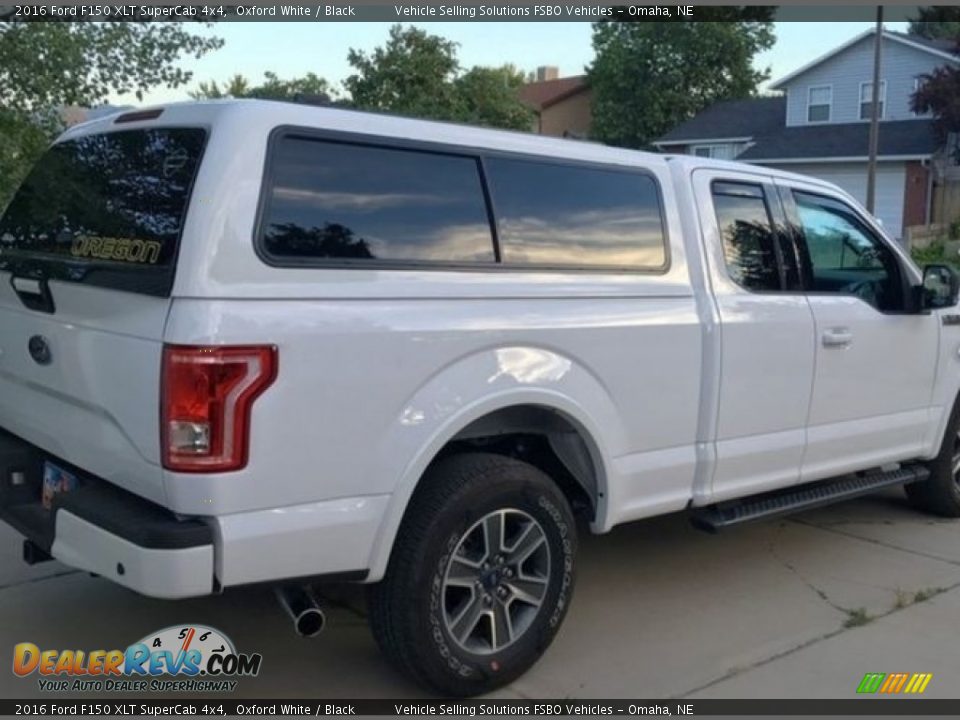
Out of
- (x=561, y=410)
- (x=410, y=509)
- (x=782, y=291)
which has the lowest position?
(x=410, y=509)

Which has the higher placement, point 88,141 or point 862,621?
point 88,141

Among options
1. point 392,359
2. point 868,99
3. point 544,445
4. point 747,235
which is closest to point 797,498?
point 747,235

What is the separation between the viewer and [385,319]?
3.42 metres

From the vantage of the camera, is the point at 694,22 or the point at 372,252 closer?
the point at 372,252

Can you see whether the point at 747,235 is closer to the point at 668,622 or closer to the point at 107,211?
the point at 668,622

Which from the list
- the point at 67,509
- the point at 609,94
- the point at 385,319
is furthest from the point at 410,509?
the point at 609,94

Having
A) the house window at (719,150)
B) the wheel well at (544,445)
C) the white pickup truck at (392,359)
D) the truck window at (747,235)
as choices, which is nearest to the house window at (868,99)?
the house window at (719,150)

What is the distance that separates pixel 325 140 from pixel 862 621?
3.17 meters

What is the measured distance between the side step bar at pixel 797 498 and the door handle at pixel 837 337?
2.50ft

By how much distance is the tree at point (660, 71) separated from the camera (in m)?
46.9

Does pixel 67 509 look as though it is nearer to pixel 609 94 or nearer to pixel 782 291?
pixel 782 291

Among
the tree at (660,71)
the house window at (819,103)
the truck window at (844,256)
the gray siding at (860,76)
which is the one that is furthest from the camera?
the tree at (660,71)

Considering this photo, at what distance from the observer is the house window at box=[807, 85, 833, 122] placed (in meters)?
36.8

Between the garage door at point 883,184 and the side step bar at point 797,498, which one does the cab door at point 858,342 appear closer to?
the side step bar at point 797,498
